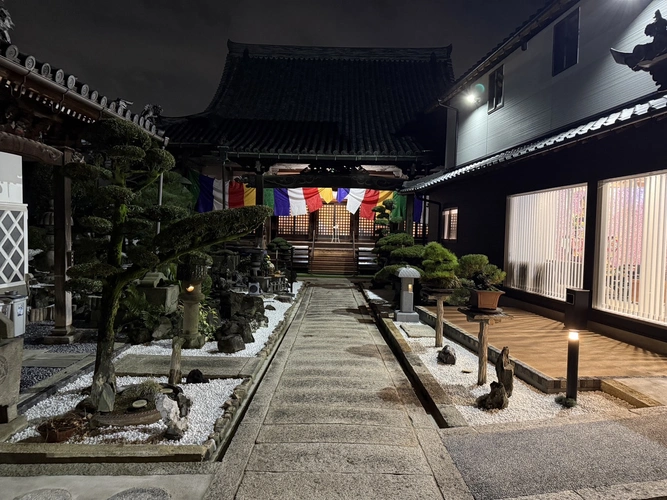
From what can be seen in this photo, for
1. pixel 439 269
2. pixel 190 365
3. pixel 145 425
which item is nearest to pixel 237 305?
pixel 190 365

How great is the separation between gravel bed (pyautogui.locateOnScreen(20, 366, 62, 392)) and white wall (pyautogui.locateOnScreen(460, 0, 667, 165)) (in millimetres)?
11188

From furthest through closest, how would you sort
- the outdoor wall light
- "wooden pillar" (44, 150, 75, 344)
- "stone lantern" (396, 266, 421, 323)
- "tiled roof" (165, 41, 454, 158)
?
1. "tiled roof" (165, 41, 454, 158)
2. the outdoor wall light
3. "stone lantern" (396, 266, 421, 323)
4. "wooden pillar" (44, 150, 75, 344)

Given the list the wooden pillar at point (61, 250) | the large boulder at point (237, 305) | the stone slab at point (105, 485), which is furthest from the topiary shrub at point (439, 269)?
the wooden pillar at point (61, 250)

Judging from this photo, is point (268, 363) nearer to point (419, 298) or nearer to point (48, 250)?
point (419, 298)

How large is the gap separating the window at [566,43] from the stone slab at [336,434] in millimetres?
10037

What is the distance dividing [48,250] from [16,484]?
959cm

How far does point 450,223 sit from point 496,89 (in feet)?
16.3

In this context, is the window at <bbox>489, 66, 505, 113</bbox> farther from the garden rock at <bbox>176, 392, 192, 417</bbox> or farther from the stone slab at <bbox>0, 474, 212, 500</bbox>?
the stone slab at <bbox>0, 474, 212, 500</bbox>

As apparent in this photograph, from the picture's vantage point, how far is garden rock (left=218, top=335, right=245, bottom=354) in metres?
6.93

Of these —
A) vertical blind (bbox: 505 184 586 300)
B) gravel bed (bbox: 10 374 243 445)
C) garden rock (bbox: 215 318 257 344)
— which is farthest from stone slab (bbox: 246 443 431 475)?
vertical blind (bbox: 505 184 586 300)

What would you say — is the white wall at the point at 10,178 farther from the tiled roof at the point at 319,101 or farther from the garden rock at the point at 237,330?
the tiled roof at the point at 319,101

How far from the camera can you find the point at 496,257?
1162 cm

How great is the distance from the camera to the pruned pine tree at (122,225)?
422 centimetres

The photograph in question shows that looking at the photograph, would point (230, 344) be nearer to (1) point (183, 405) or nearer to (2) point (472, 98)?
(1) point (183, 405)
